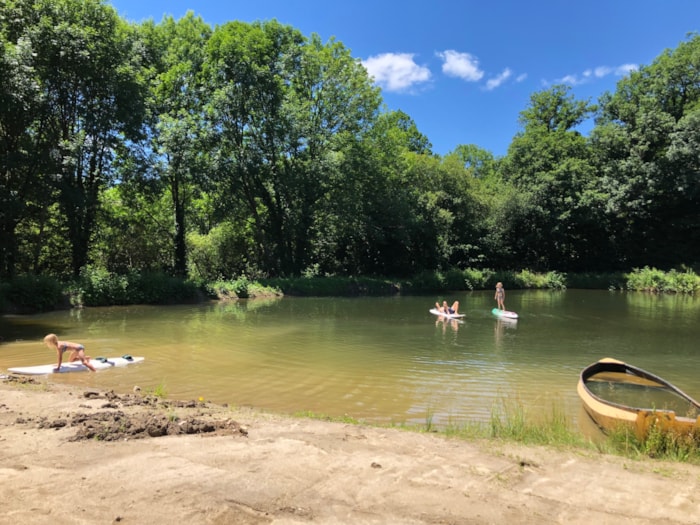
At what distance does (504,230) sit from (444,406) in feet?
121

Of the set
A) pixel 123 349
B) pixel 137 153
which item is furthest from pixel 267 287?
pixel 123 349

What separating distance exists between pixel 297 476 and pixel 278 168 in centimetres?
3138

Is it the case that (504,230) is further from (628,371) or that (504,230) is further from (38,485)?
(38,485)

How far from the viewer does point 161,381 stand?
995cm

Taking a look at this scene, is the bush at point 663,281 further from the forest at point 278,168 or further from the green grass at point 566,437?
the green grass at point 566,437

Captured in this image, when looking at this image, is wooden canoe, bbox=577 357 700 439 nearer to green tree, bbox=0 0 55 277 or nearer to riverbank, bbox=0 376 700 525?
riverbank, bbox=0 376 700 525

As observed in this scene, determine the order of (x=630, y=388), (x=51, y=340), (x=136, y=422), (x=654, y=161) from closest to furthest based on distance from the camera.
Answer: (x=136, y=422) < (x=630, y=388) < (x=51, y=340) < (x=654, y=161)

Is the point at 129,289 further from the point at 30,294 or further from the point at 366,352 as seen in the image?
the point at 366,352

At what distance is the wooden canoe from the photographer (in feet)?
20.5

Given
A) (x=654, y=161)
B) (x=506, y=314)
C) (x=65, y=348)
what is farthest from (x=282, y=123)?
(x=654, y=161)

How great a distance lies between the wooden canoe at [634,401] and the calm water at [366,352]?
55 centimetres

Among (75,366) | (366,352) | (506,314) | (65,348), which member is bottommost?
(366,352)

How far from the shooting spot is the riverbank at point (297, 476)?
381 cm

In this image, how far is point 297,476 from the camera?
14.9 feet
